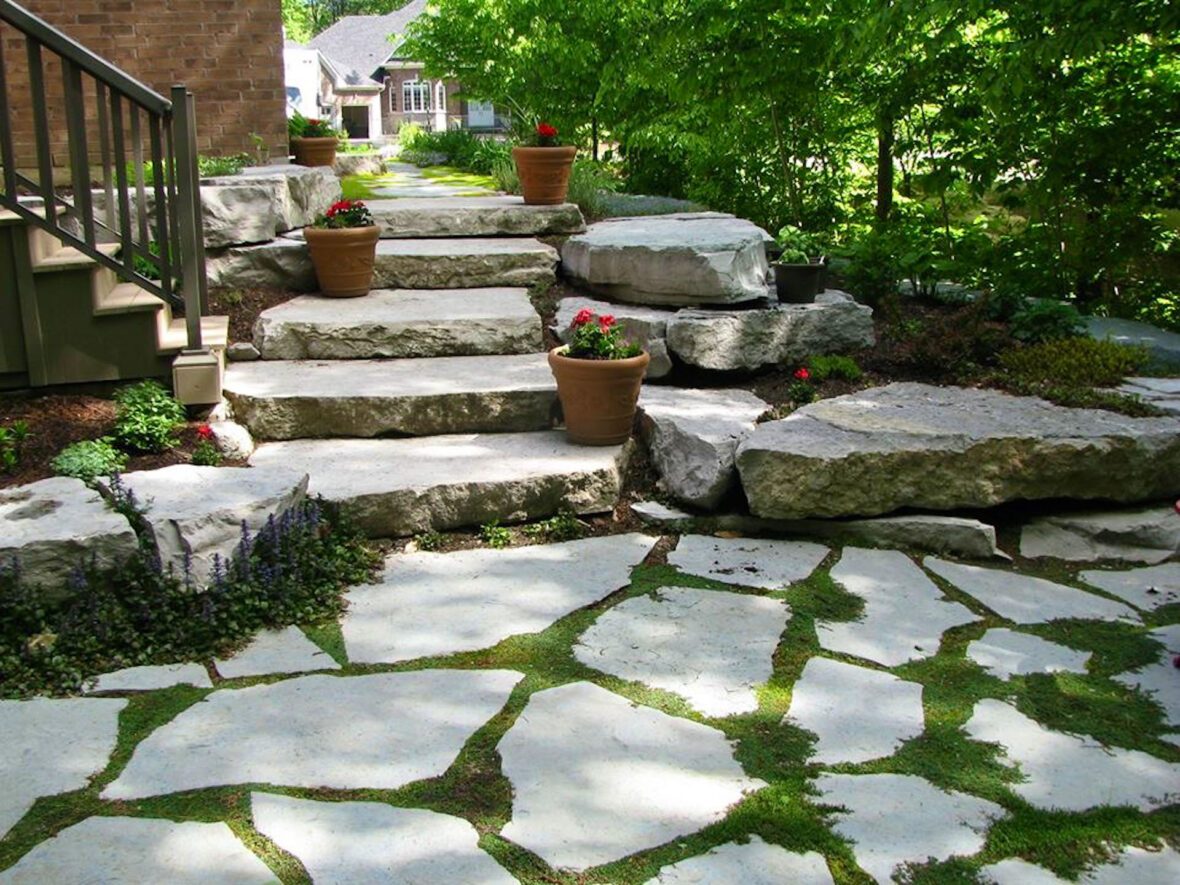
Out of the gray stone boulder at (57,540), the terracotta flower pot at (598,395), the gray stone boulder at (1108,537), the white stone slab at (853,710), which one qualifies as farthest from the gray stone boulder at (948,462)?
the gray stone boulder at (57,540)

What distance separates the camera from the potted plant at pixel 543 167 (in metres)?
6.83

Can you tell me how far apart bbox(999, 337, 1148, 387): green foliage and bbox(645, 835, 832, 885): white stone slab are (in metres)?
3.29

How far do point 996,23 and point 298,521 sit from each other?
202 inches

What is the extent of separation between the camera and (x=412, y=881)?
2297 mm

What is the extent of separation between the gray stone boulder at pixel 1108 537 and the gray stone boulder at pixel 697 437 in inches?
48.3

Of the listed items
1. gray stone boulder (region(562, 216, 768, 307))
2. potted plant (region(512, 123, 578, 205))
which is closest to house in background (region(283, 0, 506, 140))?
potted plant (region(512, 123, 578, 205))

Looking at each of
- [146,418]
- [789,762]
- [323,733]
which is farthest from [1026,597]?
[146,418]

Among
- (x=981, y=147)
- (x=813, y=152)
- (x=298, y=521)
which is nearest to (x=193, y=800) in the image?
(x=298, y=521)

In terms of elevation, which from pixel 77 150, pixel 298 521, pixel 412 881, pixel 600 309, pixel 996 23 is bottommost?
pixel 412 881

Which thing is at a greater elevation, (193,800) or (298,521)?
(298,521)

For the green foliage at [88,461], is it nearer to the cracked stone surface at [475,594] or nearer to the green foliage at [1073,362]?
the cracked stone surface at [475,594]

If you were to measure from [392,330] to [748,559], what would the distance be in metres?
2.29

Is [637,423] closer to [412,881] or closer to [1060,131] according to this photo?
[412,881]

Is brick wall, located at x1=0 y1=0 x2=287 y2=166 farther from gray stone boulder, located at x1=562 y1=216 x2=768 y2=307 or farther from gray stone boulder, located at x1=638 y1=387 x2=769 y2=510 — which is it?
gray stone boulder, located at x1=638 y1=387 x2=769 y2=510
